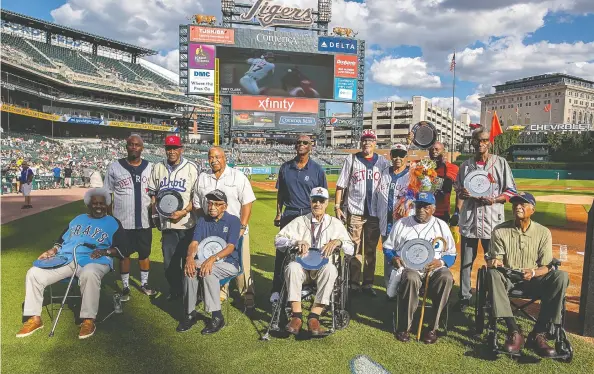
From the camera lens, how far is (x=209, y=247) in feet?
15.1

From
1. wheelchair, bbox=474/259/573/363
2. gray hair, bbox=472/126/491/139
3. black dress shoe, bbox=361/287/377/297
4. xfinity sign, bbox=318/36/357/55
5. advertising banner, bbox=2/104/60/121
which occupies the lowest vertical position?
black dress shoe, bbox=361/287/377/297

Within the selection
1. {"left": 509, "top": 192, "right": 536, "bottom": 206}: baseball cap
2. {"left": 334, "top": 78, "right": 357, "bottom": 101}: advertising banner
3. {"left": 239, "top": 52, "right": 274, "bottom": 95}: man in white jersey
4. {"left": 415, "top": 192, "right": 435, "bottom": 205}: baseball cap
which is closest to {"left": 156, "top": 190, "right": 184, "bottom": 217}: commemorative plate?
{"left": 415, "top": 192, "right": 435, "bottom": 205}: baseball cap

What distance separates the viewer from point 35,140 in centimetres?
3516

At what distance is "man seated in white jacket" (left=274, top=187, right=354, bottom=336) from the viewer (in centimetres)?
436

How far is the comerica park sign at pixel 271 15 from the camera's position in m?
46.8

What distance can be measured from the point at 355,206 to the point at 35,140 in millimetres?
37550

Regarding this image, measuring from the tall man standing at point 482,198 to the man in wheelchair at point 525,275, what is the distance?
1.67 ft

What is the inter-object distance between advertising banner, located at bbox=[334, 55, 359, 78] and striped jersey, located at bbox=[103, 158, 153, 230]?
4267 cm

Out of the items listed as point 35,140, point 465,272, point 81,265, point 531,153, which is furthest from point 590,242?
point 531,153

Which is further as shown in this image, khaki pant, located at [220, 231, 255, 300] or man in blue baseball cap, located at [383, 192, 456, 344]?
khaki pant, located at [220, 231, 255, 300]

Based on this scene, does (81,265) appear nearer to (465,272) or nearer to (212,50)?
(465,272)

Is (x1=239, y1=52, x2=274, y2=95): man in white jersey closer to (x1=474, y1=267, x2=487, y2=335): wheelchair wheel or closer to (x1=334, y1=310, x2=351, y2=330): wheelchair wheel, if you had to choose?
(x1=334, y1=310, x2=351, y2=330): wheelchair wheel

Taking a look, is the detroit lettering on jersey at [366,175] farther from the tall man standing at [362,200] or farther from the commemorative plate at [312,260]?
the commemorative plate at [312,260]

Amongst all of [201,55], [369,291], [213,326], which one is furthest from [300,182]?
[201,55]
